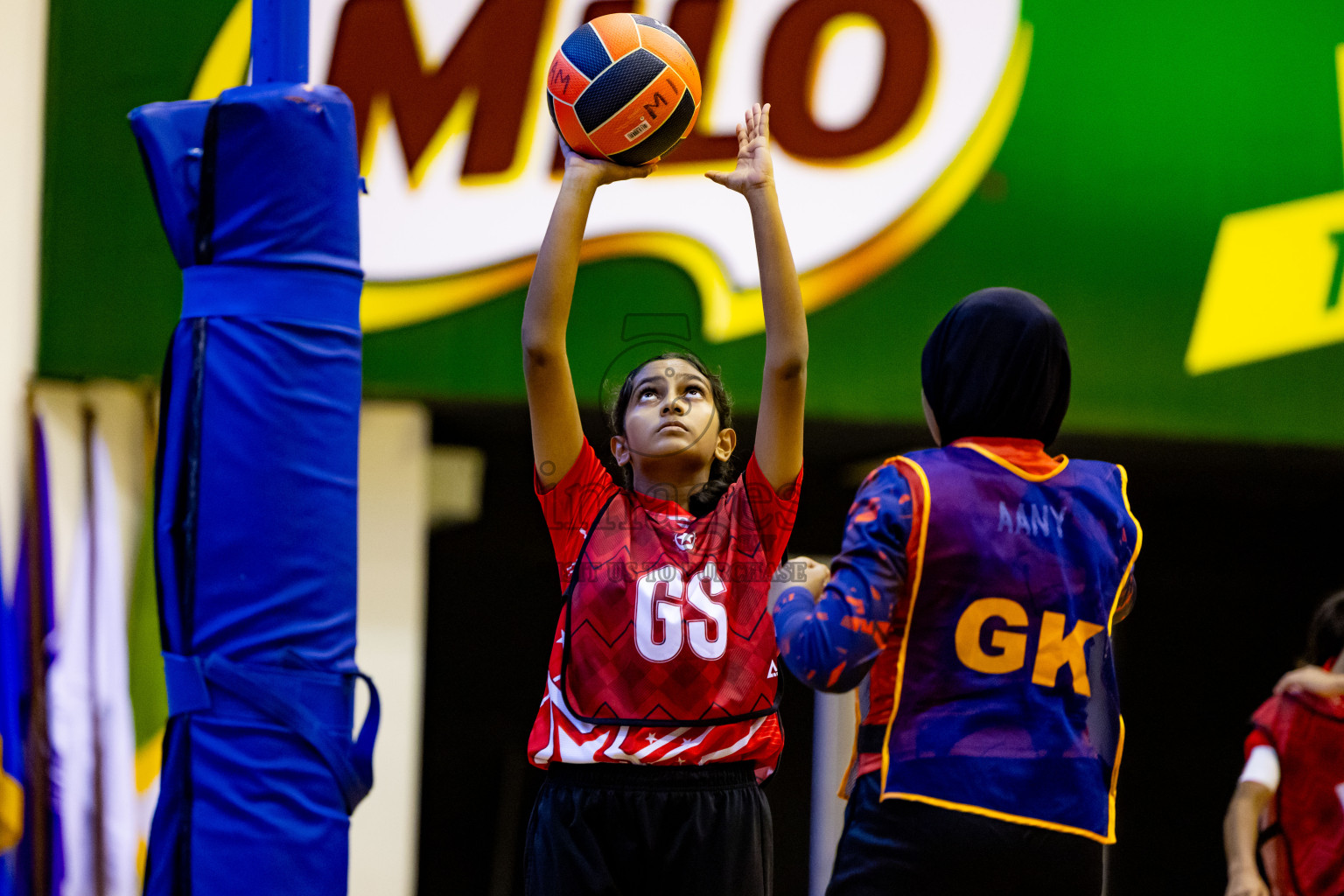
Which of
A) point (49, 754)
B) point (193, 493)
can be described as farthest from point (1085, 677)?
point (49, 754)

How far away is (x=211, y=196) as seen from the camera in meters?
2.74

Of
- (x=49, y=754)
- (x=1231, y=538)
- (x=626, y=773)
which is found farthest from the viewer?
(x=1231, y=538)

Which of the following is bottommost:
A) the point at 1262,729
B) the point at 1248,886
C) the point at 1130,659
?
the point at 1248,886

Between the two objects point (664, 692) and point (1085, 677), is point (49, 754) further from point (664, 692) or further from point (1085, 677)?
point (1085, 677)

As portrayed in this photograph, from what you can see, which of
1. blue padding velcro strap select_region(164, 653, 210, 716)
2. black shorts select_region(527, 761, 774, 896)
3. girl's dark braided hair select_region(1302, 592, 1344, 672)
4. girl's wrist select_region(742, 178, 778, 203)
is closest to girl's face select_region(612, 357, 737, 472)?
girl's wrist select_region(742, 178, 778, 203)

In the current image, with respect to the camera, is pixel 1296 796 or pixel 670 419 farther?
pixel 1296 796

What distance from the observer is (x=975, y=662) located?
2.04 m

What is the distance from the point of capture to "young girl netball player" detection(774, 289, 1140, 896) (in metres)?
1.99

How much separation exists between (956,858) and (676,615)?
0.86 meters

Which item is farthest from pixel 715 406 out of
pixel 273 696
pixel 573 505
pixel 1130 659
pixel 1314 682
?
pixel 1130 659

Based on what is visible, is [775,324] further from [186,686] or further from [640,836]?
[186,686]

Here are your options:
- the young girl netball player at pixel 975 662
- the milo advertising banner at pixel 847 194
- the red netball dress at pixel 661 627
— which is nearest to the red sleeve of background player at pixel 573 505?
the red netball dress at pixel 661 627

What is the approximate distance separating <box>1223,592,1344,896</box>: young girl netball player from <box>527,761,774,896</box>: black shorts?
7.60 feet

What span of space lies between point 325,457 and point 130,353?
3029 millimetres
